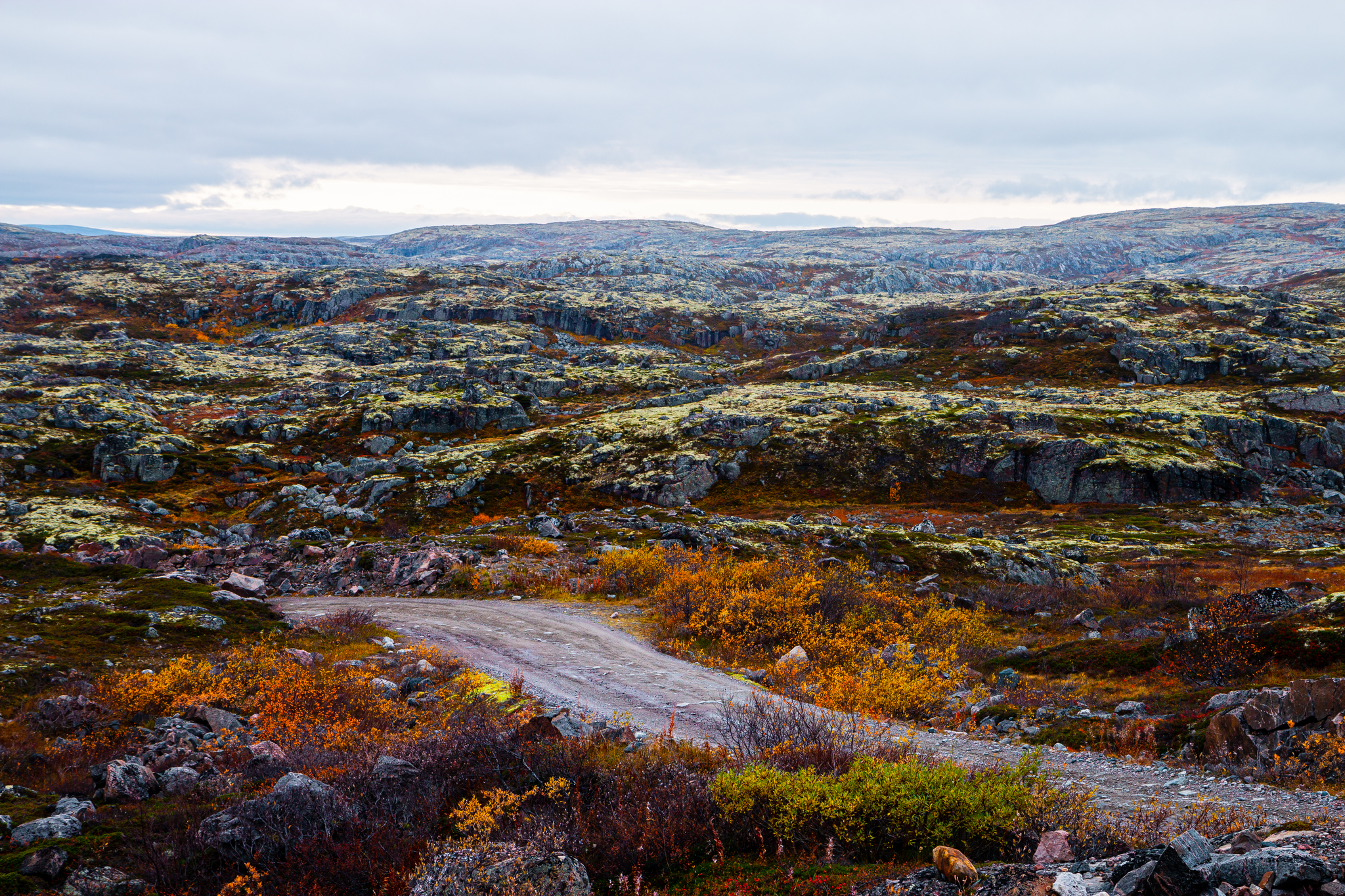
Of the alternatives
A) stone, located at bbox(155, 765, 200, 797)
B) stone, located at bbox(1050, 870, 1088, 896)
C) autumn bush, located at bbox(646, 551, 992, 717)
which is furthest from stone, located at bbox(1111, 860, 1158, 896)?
stone, located at bbox(155, 765, 200, 797)

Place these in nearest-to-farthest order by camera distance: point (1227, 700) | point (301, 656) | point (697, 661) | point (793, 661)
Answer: point (1227, 700) < point (301, 656) < point (793, 661) < point (697, 661)

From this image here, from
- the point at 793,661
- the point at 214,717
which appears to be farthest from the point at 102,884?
the point at 793,661

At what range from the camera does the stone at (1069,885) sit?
21.4ft

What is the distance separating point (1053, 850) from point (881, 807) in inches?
83.2

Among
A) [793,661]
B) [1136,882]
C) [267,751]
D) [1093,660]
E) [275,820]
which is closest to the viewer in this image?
[1136,882]

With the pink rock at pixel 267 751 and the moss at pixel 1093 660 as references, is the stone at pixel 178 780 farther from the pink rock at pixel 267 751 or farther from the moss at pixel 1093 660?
the moss at pixel 1093 660

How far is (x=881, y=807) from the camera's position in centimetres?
910

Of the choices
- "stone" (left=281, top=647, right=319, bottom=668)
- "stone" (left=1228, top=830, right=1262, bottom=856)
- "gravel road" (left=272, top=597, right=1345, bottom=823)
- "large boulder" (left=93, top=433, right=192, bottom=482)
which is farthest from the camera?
"large boulder" (left=93, top=433, right=192, bottom=482)

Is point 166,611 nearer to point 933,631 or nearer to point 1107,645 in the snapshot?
point 933,631

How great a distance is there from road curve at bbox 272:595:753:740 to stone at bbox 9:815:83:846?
9890 millimetres

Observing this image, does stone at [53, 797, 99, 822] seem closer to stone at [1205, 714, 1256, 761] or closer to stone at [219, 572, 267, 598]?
stone at [1205, 714, 1256, 761]

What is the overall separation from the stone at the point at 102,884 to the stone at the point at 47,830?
1066 mm

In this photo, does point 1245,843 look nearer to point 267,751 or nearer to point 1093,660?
point 1093,660

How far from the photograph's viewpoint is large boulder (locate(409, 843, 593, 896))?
24.9 ft
